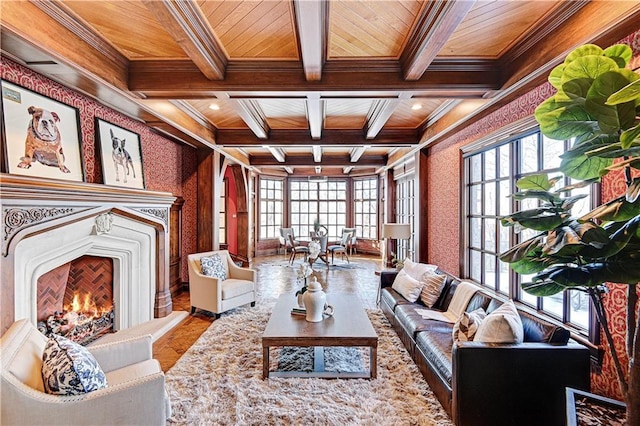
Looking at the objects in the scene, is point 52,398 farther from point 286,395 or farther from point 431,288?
point 431,288

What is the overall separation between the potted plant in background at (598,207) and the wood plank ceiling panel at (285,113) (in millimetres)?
2880

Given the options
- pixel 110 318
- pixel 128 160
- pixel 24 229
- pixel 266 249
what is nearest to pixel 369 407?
pixel 24 229

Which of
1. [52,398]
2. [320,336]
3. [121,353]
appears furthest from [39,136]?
[320,336]

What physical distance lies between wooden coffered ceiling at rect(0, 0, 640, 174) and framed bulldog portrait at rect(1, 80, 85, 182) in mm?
274

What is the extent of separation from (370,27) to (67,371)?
286cm

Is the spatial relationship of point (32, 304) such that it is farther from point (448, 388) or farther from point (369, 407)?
point (448, 388)

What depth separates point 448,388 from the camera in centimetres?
204

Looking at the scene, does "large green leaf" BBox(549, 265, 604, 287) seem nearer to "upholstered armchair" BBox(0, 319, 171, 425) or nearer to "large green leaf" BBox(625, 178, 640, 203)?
"large green leaf" BBox(625, 178, 640, 203)

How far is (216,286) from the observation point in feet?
12.9

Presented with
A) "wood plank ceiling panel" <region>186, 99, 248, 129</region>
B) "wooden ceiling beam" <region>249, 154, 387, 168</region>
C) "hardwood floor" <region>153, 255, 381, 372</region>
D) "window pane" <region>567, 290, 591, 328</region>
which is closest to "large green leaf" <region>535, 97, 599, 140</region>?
"window pane" <region>567, 290, 591, 328</region>

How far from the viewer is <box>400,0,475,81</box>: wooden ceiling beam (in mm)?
1760

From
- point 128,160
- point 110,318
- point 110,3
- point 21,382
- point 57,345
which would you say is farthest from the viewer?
point 128,160

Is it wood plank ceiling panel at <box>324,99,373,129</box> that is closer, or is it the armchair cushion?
wood plank ceiling panel at <box>324,99,373,129</box>

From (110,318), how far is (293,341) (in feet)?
7.82
